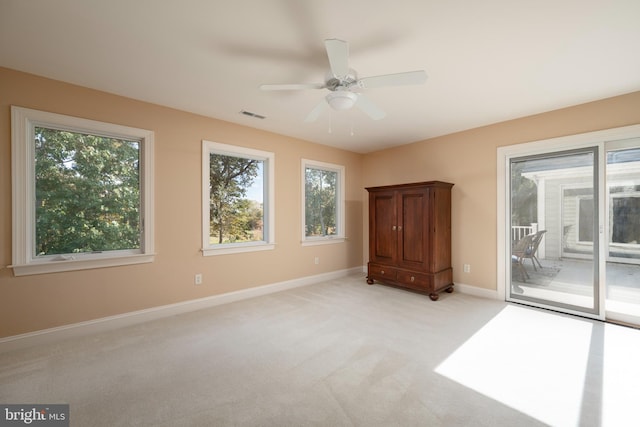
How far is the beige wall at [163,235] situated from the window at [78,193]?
0.08m

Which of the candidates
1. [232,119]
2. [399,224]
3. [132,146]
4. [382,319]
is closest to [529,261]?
[399,224]

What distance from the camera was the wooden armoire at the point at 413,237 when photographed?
381 centimetres

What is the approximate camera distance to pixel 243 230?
392cm

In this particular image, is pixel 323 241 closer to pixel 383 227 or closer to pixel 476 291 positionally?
pixel 383 227

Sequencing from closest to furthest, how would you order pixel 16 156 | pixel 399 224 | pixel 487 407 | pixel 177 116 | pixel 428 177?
pixel 487 407 → pixel 16 156 → pixel 177 116 → pixel 399 224 → pixel 428 177

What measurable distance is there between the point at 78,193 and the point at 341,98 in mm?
2748

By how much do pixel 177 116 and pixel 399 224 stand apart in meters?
3.35

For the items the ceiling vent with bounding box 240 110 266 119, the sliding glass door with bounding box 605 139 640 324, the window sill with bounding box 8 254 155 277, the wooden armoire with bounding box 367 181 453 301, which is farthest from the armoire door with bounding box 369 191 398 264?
the window sill with bounding box 8 254 155 277

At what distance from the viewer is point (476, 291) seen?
12.8ft

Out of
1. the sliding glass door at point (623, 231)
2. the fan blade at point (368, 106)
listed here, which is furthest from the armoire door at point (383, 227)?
the sliding glass door at point (623, 231)

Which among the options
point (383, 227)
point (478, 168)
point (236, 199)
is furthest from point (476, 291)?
point (236, 199)

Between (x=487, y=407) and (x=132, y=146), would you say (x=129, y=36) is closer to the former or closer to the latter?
(x=132, y=146)

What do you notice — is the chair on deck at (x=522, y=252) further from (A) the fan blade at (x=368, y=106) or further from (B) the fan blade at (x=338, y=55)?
(B) the fan blade at (x=338, y=55)

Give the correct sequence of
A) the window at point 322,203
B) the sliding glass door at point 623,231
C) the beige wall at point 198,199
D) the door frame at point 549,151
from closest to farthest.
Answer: the beige wall at point 198,199 < the sliding glass door at point 623,231 < the door frame at point 549,151 < the window at point 322,203
